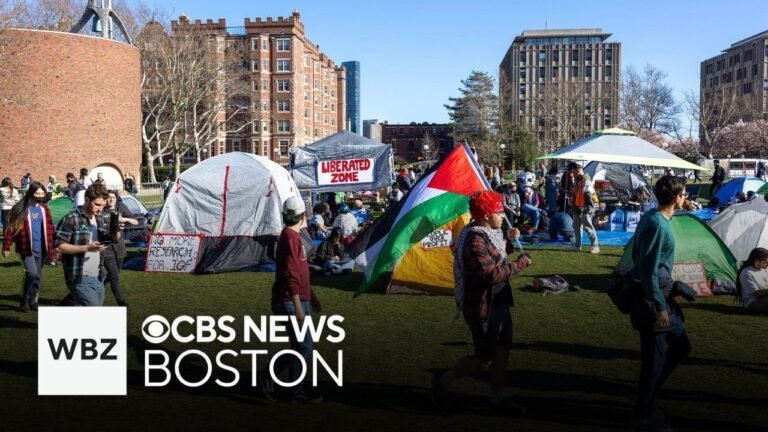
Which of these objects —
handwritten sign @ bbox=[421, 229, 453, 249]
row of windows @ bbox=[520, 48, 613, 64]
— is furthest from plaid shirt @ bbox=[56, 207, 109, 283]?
row of windows @ bbox=[520, 48, 613, 64]

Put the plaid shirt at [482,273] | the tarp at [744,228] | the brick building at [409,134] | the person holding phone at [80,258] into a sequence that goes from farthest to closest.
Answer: the brick building at [409,134], the tarp at [744,228], the person holding phone at [80,258], the plaid shirt at [482,273]

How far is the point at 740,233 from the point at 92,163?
1561 inches

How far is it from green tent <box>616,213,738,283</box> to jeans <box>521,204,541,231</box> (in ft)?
25.4

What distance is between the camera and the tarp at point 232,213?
47.4ft

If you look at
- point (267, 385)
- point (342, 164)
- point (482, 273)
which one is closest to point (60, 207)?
point (342, 164)

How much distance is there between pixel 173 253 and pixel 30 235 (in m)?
4.48

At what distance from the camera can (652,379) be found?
520 cm

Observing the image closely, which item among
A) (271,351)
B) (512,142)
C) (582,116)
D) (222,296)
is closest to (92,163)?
(222,296)

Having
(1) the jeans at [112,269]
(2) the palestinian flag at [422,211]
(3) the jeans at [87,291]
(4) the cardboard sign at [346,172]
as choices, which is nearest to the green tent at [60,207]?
(4) the cardboard sign at [346,172]

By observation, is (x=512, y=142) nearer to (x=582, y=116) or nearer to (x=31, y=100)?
(x=582, y=116)

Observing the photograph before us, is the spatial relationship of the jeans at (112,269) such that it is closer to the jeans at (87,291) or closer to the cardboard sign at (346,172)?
the jeans at (87,291)

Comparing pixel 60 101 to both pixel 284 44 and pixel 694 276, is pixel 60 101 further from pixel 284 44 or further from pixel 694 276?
pixel 284 44

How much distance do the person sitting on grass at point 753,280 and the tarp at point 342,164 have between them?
12.7 metres

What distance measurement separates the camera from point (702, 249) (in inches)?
449
